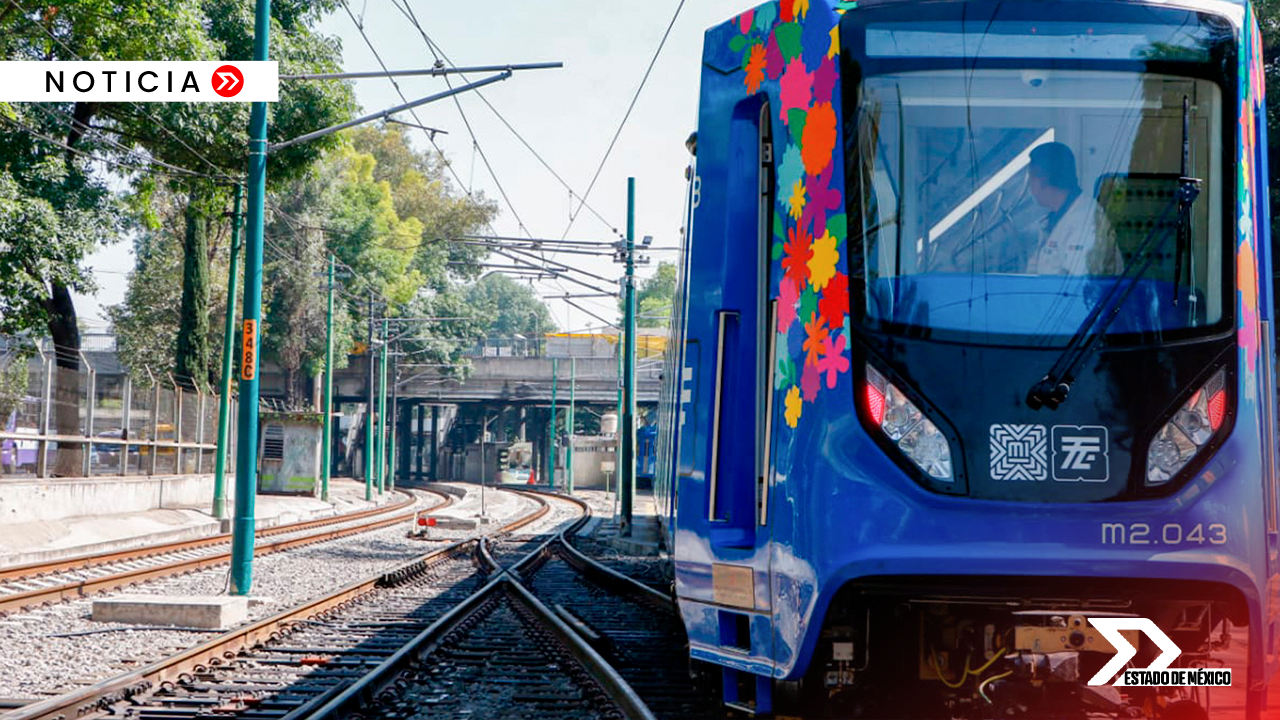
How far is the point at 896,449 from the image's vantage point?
513 centimetres

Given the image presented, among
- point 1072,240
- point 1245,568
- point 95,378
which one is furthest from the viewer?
point 95,378

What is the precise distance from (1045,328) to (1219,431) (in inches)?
29.5

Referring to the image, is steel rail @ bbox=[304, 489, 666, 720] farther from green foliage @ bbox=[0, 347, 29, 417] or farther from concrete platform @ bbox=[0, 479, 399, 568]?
green foliage @ bbox=[0, 347, 29, 417]

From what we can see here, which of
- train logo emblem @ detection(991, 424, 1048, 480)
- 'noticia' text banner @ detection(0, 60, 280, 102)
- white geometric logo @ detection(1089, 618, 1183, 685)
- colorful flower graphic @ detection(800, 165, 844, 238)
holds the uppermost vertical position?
'noticia' text banner @ detection(0, 60, 280, 102)

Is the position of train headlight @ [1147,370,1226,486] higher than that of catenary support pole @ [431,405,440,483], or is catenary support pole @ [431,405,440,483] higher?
train headlight @ [1147,370,1226,486]

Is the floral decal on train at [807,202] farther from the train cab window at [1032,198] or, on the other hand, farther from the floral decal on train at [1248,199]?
the floral decal on train at [1248,199]

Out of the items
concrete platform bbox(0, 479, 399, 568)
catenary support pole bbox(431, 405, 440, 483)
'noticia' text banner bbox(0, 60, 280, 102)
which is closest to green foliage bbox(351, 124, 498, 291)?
catenary support pole bbox(431, 405, 440, 483)

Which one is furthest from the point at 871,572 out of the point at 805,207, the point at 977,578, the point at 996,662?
the point at 805,207

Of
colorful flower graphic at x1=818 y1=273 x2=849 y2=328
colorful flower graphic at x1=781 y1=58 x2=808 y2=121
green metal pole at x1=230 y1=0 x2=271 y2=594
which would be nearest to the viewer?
colorful flower graphic at x1=818 y1=273 x2=849 y2=328

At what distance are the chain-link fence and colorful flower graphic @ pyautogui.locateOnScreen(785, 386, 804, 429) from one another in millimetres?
19162

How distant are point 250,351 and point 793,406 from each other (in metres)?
10.2

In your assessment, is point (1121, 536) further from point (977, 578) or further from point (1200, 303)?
point (1200, 303)

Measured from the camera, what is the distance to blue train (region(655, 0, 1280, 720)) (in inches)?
200

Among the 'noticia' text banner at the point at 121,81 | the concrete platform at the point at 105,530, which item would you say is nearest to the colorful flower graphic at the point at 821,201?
the concrete platform at the point at 105,530
